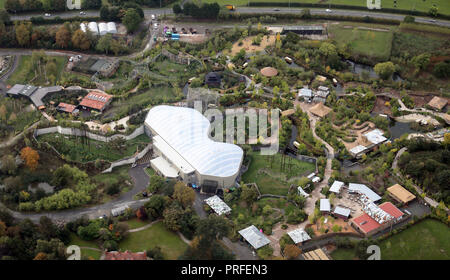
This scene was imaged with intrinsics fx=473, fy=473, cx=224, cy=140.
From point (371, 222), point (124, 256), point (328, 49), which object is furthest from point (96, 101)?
point (371, 222)

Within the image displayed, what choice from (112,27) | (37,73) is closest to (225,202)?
(37,73)

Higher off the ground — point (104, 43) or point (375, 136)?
point (104, 43)

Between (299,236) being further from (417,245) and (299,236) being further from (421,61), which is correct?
(421,61)

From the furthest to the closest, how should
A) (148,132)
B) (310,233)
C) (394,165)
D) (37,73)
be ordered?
(37,73) → (148,132) → (394,165) → (310,233)

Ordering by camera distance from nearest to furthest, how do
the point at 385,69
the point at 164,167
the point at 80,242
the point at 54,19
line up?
the point at 80,242 → the point at 164,167 → the point at 385,69 → the point at 54,19

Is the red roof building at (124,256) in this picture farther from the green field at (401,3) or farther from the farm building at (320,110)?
the green field at (401,3)

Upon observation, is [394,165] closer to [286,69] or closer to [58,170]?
[286,69]

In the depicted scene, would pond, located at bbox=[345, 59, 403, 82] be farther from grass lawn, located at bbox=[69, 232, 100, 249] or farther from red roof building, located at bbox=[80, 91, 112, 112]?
grass lawn, located at bbox=[69, 232, 100, 249]
